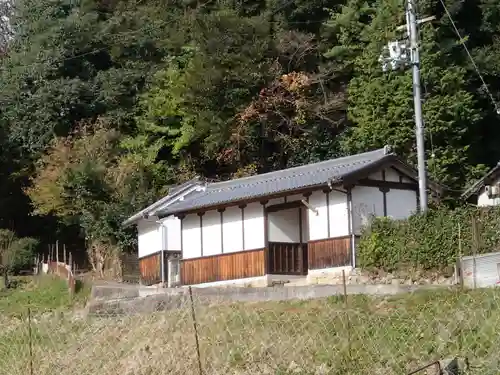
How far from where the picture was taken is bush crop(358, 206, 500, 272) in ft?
56.4

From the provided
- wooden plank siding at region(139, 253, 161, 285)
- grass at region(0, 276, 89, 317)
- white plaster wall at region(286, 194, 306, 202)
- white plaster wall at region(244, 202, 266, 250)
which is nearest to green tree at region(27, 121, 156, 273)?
wooden plank siding at region(139, 253, 161, 285)

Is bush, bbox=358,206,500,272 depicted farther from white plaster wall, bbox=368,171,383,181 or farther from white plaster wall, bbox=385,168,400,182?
white plaster wall, bbox=385,168,400,182

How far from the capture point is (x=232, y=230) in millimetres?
21891

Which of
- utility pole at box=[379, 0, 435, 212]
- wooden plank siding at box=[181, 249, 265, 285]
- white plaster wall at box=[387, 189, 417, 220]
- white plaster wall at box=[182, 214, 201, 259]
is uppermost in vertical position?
utility pole at box=[379, 0, 435, 212]

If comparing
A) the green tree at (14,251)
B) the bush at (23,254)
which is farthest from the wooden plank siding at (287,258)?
the bush at (23,254)

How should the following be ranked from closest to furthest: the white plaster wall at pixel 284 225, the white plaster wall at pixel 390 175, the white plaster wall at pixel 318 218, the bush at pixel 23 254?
the white plaster wall at pixel 318 218 → the white plaster wall at pixel 390 175 → the white plaster wall at pixel 284 225 → the bush at pixel 23 254

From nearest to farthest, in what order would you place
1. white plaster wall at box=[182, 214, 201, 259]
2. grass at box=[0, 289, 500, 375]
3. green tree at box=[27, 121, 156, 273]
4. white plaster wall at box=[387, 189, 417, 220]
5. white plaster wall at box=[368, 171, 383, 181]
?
grass at box=[0, 289, 500, 375]
white plaster wall at box=[368, 171, 383, 181]
white plaster wall at box=[387, 189, 417, 220]
white plaster wall at box=[182, 214, 201, 259]
green tree at box=[27, 121, 156, 273]

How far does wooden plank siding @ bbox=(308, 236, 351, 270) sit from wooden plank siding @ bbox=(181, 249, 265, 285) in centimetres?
132

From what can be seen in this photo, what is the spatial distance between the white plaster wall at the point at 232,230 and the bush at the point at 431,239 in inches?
156

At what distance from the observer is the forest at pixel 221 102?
28953mm

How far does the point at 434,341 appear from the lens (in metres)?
7.70

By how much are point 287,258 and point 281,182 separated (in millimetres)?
2161

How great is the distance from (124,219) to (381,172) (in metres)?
11.4

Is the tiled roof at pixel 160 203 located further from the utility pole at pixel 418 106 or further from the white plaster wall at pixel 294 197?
the utility pole at pixel 418 106
